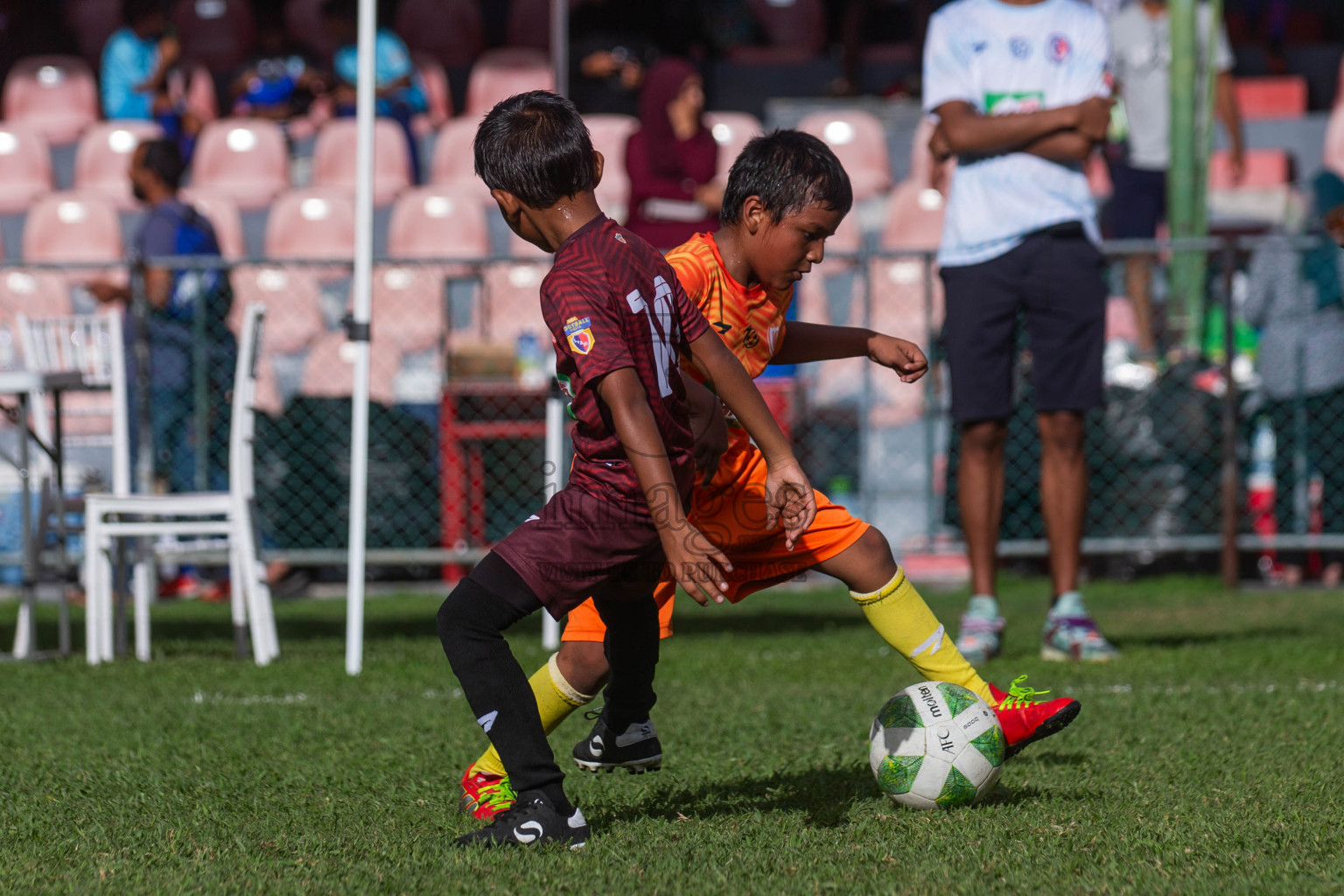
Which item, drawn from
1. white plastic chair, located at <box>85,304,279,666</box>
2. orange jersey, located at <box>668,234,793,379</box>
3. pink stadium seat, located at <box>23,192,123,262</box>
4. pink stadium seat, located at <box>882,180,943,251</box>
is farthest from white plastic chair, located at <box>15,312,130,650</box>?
pink stadium seat, located at <box>882,180,943,251</box>

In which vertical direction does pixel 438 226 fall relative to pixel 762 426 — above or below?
above

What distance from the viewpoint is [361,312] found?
5.00m

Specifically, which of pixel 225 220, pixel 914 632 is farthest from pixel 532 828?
pixel 225 220

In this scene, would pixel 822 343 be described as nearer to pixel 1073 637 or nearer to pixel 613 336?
pixel 613 336

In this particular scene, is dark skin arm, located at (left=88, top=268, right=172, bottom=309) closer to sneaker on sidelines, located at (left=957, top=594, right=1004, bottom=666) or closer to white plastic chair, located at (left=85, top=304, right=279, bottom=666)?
white plastic chair, located at (left=85, top=304, right=279, bottom=666)

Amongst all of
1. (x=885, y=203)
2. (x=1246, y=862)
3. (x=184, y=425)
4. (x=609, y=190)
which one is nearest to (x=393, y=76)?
(x=609, y=190)

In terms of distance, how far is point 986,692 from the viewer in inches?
127

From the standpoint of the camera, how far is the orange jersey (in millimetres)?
3154

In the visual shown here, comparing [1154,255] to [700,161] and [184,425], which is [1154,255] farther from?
[184,425]

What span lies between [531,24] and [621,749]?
11.6 meters

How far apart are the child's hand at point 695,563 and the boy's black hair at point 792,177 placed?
826 millimetres

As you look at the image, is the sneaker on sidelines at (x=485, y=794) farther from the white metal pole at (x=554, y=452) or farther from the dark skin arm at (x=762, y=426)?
the white metal pole at (x=554, y=452)

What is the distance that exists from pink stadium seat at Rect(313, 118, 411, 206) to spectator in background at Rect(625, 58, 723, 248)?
12.4ft

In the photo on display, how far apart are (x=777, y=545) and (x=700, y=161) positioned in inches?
217
